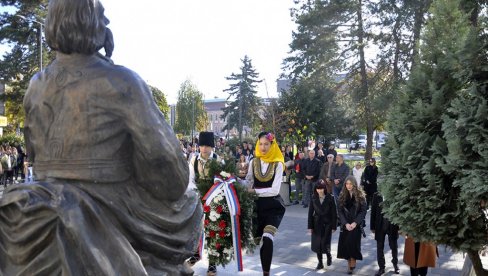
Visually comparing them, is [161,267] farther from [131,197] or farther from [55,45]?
[55,45]

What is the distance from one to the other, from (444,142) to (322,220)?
4.68 metres

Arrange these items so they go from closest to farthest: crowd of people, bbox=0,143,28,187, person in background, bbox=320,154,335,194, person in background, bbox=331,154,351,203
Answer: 1. person in background, bbox=331,154,351,203
2. person in background, bbox=320,154,335,194
3. crowd of people, bbox=0,143,28,187

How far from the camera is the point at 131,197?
2.21 m

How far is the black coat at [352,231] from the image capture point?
305 inches

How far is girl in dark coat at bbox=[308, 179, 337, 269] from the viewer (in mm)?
8125

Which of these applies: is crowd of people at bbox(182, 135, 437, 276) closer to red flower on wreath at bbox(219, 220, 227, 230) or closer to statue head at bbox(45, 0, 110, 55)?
red flower on wreath at bbox(219, 220, 227, 230)

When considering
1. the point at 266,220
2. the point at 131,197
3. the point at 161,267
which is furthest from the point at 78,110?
the point at 266,220

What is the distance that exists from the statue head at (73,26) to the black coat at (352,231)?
6.45 meters

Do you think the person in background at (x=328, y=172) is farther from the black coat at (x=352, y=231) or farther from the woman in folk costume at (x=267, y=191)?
the woman in folk costume at (x=267, y=191)

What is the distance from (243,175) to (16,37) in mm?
27901

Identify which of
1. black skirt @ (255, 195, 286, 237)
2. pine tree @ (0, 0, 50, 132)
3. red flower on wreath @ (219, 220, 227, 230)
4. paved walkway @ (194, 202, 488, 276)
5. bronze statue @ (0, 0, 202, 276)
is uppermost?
pine tree @ (0, 0, 50, 132)

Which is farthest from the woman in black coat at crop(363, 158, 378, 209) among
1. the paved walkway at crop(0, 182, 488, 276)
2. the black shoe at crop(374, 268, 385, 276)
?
the black shoe at crop(374, 268, 385, 276)

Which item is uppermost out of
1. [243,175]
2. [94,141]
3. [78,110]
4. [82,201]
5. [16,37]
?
[16,37]

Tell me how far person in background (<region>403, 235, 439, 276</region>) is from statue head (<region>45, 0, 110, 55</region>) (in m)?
5.82
